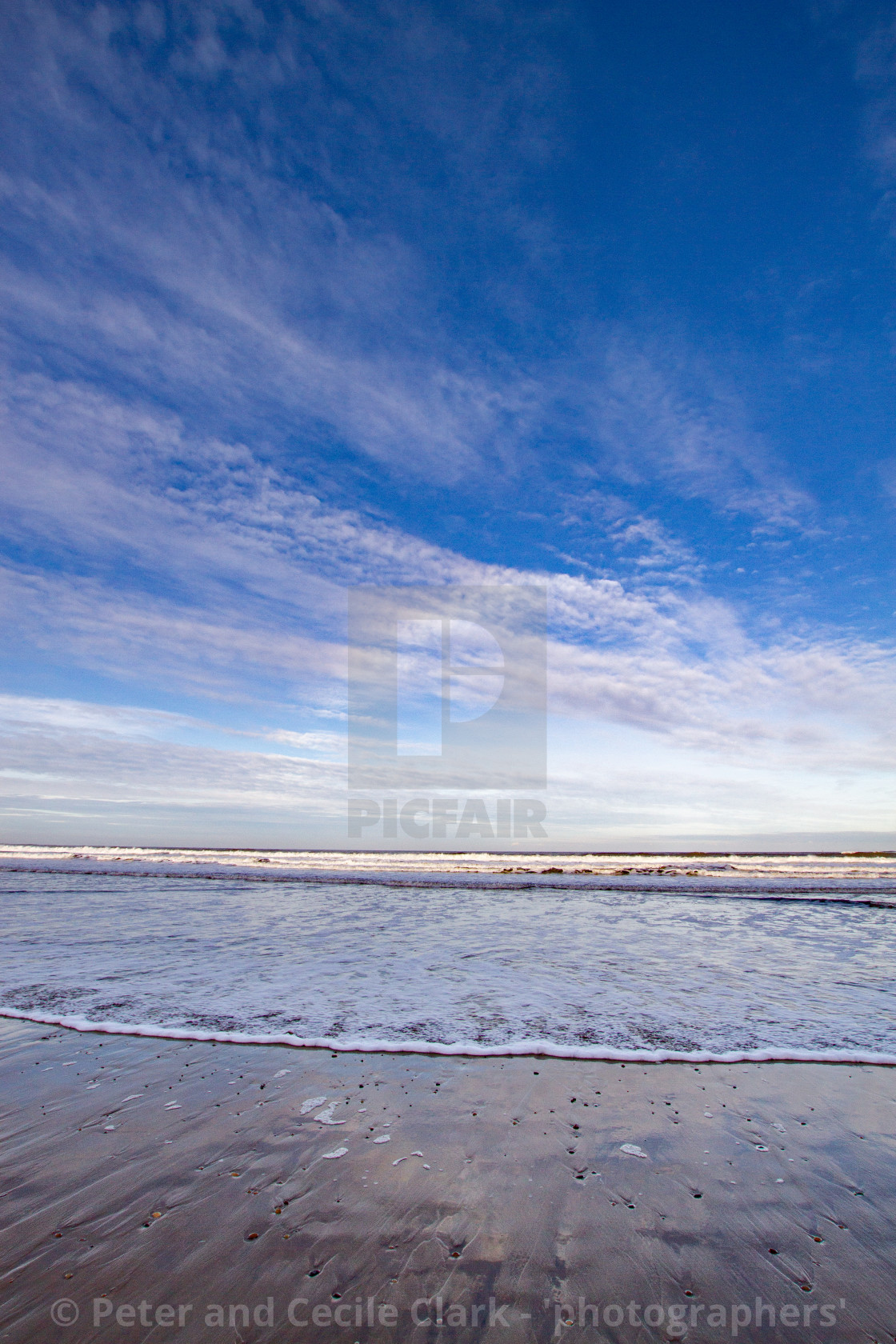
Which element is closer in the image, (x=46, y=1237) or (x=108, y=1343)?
(x=108, y=1343)

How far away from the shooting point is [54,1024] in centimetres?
647

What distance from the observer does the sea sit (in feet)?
20.4

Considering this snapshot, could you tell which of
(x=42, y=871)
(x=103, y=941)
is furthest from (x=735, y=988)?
(x=42, y=871)

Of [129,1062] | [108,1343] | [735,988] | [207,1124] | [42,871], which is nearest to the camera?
[108,1343]

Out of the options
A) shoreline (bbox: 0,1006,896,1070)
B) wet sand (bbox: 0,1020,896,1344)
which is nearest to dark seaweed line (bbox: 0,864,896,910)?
shoreline (bbox: 0,1006,896,1070)

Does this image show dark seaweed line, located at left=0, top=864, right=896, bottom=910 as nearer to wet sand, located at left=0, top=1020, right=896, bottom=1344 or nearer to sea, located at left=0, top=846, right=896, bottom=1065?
sea, located at left=0, top=846, right=896, bottom=1065

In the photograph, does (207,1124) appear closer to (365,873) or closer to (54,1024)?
(54,1024)

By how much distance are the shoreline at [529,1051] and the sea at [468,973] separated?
0.03 metres

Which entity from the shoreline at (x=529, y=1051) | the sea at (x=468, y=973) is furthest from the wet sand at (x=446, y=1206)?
the sea at (x=468, y=973)

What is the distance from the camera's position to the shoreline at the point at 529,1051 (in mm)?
5555

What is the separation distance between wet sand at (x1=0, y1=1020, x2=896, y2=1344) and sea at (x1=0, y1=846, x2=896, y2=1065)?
1144mm

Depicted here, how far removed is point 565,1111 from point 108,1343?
318 cm

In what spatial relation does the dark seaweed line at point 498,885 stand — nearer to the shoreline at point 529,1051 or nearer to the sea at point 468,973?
the sea at point 468,973

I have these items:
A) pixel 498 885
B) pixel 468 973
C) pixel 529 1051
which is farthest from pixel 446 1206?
pixel 498 885
